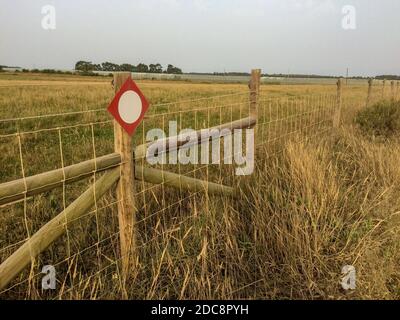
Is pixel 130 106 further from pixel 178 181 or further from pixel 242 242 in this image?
pixel 242 242

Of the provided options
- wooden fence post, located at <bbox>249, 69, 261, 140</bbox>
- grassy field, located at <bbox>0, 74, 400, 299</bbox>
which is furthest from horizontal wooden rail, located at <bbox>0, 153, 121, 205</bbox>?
wooden fence post, located at <bbox>249, 69, 261, 140</bbox>

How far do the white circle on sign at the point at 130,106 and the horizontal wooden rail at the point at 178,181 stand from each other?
0.42m

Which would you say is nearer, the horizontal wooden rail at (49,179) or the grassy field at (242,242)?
the horizontal wooden rail at (49,179)

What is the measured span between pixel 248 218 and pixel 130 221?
1213 millimetres

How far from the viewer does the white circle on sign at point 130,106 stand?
2.52m

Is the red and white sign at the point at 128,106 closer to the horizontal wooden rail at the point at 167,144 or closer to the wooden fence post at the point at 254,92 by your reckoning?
the horizontal wooden rail at the point at 167,144

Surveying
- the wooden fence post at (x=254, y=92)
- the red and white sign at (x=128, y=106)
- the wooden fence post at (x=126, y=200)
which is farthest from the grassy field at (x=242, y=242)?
the wooden fence post at (x=254, y=92)

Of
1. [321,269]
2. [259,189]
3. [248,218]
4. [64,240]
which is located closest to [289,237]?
[321,269]

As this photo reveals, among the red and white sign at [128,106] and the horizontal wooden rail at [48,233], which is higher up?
the red and white sign at [128,106]

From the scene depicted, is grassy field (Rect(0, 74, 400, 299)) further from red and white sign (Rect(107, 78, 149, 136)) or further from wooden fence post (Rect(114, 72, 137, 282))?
red and white sign (Rect(107, 78, 149, 136))

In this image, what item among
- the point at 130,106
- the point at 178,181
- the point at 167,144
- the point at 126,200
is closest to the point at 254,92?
the point at 178,181

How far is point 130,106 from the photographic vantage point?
2.57 metres
